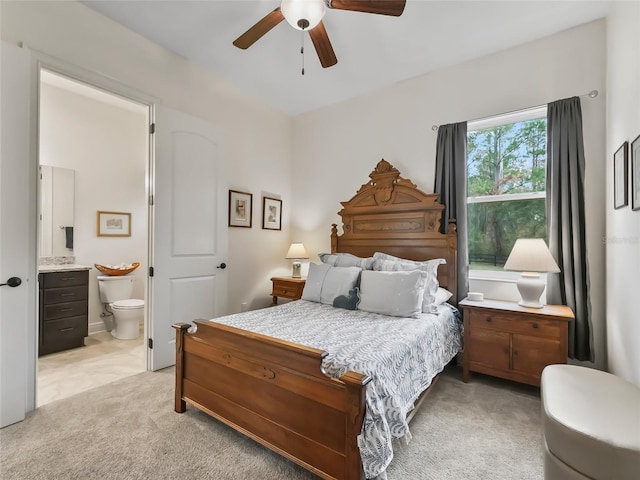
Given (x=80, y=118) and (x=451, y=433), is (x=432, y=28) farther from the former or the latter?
(x=80, y=118)

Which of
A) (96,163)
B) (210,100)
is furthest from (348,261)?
(96,163)

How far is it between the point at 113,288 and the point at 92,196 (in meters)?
1.25

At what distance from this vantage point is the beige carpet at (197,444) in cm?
161

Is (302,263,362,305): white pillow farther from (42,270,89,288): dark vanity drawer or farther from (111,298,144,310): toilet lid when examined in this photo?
(42,270,89,288): dark vanity drawer

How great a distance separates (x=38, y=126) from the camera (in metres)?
2.21

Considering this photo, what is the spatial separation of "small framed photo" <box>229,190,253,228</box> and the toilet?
1.50m

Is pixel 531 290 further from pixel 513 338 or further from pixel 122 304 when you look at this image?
pixel 122 304

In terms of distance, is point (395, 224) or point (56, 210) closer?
point (395, 224)

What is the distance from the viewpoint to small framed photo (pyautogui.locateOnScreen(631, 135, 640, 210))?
5.53 ft

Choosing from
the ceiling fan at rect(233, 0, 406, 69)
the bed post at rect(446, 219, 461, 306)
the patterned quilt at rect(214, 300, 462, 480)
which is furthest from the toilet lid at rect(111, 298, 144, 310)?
the bed post at rect(446, 219, 461, 306)

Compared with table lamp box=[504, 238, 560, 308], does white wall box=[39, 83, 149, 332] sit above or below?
above

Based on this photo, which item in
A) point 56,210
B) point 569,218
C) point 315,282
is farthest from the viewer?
point 56,210

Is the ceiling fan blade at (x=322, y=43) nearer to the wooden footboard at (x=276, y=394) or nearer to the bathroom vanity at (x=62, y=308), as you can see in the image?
the wooden footboard at (x=276, y=394)

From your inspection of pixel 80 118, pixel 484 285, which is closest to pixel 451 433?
pixel 484 285
